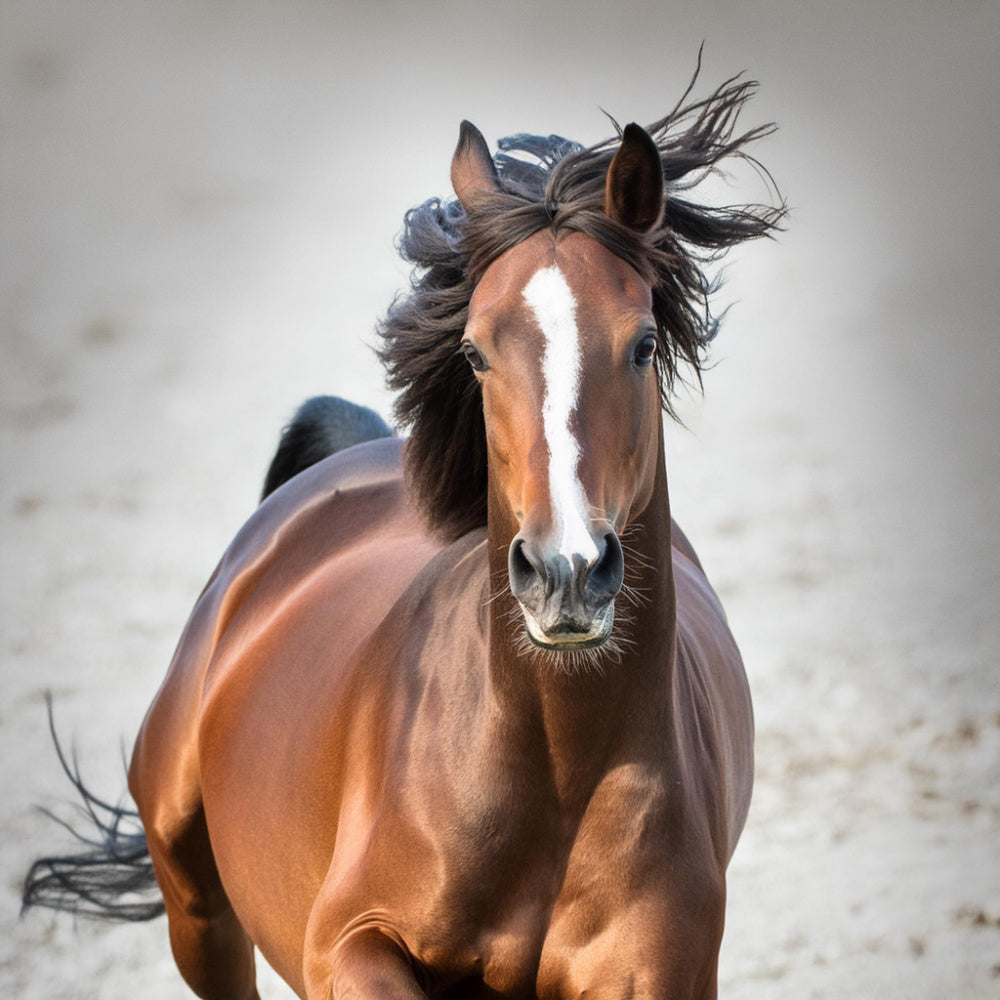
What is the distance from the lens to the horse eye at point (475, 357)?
2592 millimetres

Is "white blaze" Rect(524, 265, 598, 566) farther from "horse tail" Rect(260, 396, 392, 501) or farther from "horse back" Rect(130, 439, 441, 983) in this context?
"horse tail" Rect(260, 396, 392, 501)

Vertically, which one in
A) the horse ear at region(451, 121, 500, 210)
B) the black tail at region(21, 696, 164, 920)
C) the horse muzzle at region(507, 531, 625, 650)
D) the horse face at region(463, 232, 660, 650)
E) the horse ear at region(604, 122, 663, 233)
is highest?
the horse ear at region(451, 121, 500, 210)

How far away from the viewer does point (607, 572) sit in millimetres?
2289

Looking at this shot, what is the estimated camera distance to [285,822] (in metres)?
3.54

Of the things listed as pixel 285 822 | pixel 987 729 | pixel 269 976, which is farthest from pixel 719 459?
pixel 285 822

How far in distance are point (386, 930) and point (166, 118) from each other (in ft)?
38.6

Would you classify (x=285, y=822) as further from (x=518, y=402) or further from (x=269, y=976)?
(x=269, y=976)

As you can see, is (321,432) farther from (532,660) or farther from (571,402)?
(571,402)

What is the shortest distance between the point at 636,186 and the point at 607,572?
829 millimetres

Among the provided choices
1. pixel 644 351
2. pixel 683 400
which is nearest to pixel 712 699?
pixel 644 351

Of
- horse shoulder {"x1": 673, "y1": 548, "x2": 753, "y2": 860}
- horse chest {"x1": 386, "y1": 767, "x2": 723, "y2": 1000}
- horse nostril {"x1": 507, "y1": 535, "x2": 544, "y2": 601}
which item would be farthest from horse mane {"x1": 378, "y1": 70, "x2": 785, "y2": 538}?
horse chest {"x1": 386, "y1": 767, "x2": 723, "y2": 1000}

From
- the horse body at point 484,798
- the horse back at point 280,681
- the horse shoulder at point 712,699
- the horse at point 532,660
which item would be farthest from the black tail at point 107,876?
the horse shoulder at point 712,699

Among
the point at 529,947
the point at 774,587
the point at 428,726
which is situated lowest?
the point at 774,587

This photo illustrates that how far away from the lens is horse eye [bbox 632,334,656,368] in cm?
257
